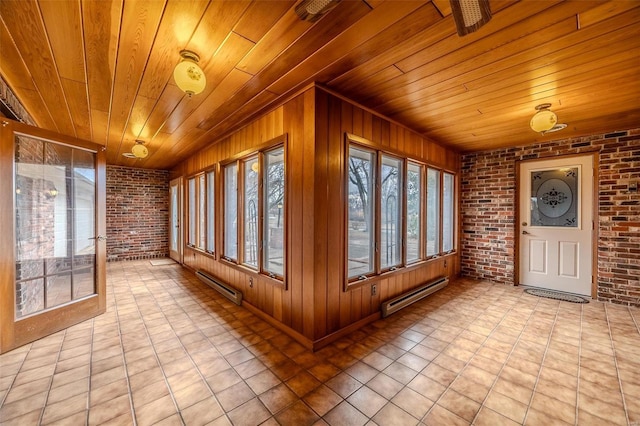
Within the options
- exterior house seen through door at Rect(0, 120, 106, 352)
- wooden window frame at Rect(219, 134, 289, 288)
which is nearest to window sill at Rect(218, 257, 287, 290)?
wooden window frame at Rect(219, 134, 289, 288)

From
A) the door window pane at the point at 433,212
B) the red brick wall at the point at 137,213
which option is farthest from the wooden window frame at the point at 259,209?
the red brick wall at the point at 137,213

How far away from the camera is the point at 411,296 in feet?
11.2

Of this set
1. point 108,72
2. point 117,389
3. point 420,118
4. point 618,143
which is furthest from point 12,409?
point 618,143

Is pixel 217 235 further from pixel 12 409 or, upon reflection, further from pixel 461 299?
pixel 461 299

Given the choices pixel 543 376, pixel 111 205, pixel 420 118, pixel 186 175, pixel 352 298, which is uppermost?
pixel 420 118

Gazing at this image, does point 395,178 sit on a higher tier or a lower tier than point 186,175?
lower

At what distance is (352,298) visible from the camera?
2701 millimetres

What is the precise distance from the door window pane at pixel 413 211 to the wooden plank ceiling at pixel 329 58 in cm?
80

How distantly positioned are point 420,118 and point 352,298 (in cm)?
234

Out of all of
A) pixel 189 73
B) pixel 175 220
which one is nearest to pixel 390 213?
pixel 189 73

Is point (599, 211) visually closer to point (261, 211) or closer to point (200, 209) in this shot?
point (261, 211)

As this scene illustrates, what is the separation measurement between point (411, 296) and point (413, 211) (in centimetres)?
120

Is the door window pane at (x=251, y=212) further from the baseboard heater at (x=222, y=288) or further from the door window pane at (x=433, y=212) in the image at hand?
the door window pane at (x=433, y=212)

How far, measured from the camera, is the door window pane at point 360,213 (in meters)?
2.78
